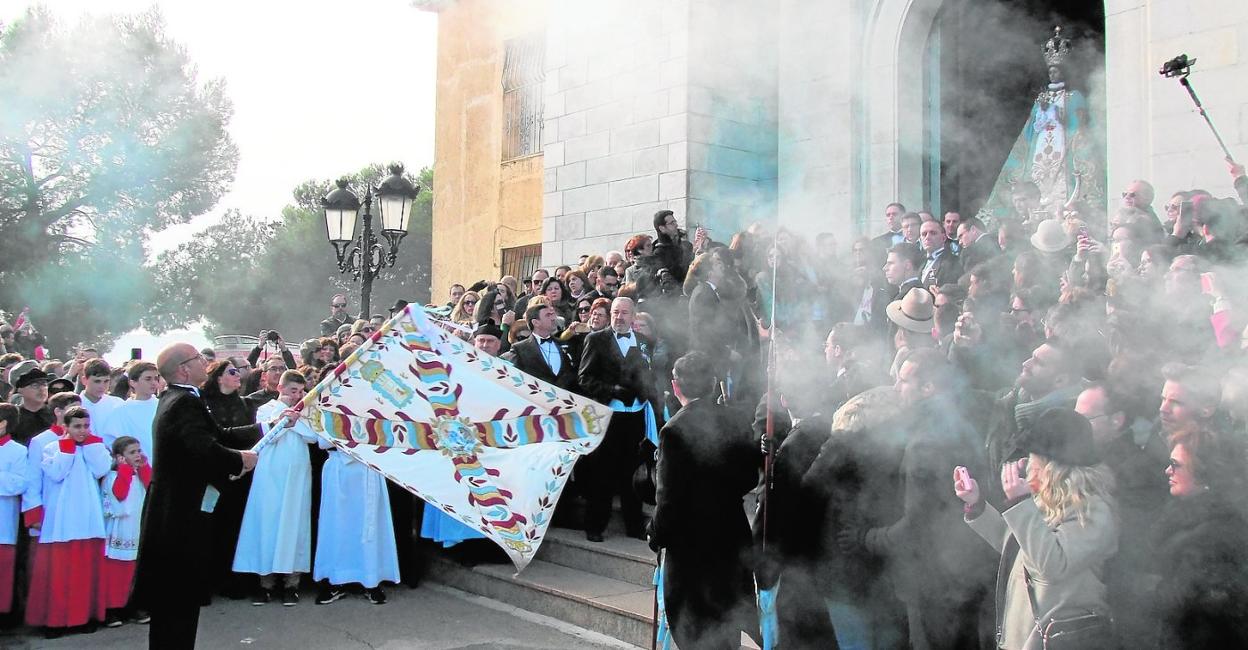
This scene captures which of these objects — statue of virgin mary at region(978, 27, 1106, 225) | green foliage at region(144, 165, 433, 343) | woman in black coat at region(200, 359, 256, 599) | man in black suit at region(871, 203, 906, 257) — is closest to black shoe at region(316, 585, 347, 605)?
woman in black coat at region(200, 359, 256, 599)

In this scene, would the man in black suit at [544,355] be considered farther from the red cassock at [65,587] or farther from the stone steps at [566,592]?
the red cassock at [65,587]

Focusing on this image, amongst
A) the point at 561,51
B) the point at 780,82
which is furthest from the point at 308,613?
the point at 561,51

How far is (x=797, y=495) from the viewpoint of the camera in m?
3.35

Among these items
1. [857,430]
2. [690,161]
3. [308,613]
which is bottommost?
[308,613]

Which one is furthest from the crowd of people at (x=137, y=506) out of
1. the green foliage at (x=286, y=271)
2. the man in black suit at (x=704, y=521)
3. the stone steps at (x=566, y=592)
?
the green foliage at (x=286, y=271)

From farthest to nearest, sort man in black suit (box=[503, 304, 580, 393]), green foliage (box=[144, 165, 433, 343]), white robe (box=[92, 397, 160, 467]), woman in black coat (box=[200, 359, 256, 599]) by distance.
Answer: green foliage (box=[144, 165, 433, 343]) → man in black suit (box=[503, 304, 580, 393]) → woman in black coat (box=[200, 359, 256, 599]) → white robe (box=[92, 397, 160, 467])

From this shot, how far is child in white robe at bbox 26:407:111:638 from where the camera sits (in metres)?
5.34

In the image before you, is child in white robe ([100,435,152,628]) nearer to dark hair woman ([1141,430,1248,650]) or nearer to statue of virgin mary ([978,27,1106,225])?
dark hair woman ([1141,430,1248,650])

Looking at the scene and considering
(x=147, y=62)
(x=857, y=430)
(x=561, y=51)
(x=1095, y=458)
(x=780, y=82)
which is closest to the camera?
(x=1095, y=458)

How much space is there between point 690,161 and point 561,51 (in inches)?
87.3

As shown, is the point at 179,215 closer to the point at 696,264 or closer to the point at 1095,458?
the point at 696,264

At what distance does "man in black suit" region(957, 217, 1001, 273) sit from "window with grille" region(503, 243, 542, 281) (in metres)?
7.57

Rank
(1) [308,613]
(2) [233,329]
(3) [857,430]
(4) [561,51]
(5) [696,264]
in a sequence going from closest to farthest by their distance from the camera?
1. (3) [857,430]
2. (1) [308,613]
3. (5) [696,264]
4. (4) [561,51]
5. (2) [233,329]

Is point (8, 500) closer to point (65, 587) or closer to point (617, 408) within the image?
point (65, 587)
